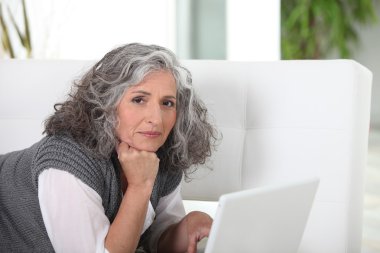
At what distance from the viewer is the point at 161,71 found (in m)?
1.72

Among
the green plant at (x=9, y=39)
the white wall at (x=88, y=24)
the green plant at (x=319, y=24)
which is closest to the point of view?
the green plant at (x=9, y=39)

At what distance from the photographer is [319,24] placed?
6812 mm

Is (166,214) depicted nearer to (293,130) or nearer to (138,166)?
(138,166)

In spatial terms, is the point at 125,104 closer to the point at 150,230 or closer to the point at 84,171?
the point at 84,171

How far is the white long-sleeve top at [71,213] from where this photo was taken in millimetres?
1558

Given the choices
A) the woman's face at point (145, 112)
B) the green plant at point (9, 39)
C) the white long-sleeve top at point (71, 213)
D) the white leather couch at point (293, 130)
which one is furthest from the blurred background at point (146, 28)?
the white long-sleeve top at point (71, 213)

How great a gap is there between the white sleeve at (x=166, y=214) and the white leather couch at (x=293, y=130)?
0.13 m

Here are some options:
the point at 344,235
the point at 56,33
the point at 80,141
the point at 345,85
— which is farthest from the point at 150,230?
the point at 56,33

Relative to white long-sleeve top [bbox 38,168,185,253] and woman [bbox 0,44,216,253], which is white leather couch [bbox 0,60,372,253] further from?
white long-sleeve top [bbox 38,168,185,253]

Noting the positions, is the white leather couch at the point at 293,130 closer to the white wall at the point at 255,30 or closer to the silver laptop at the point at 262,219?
the silver laptop at the point at 262,219

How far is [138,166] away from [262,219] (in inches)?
15.2

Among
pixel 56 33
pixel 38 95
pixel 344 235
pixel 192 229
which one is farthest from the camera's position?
pixel 56 33

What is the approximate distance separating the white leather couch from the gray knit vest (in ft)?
1.07

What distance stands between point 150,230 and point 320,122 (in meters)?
0.63
